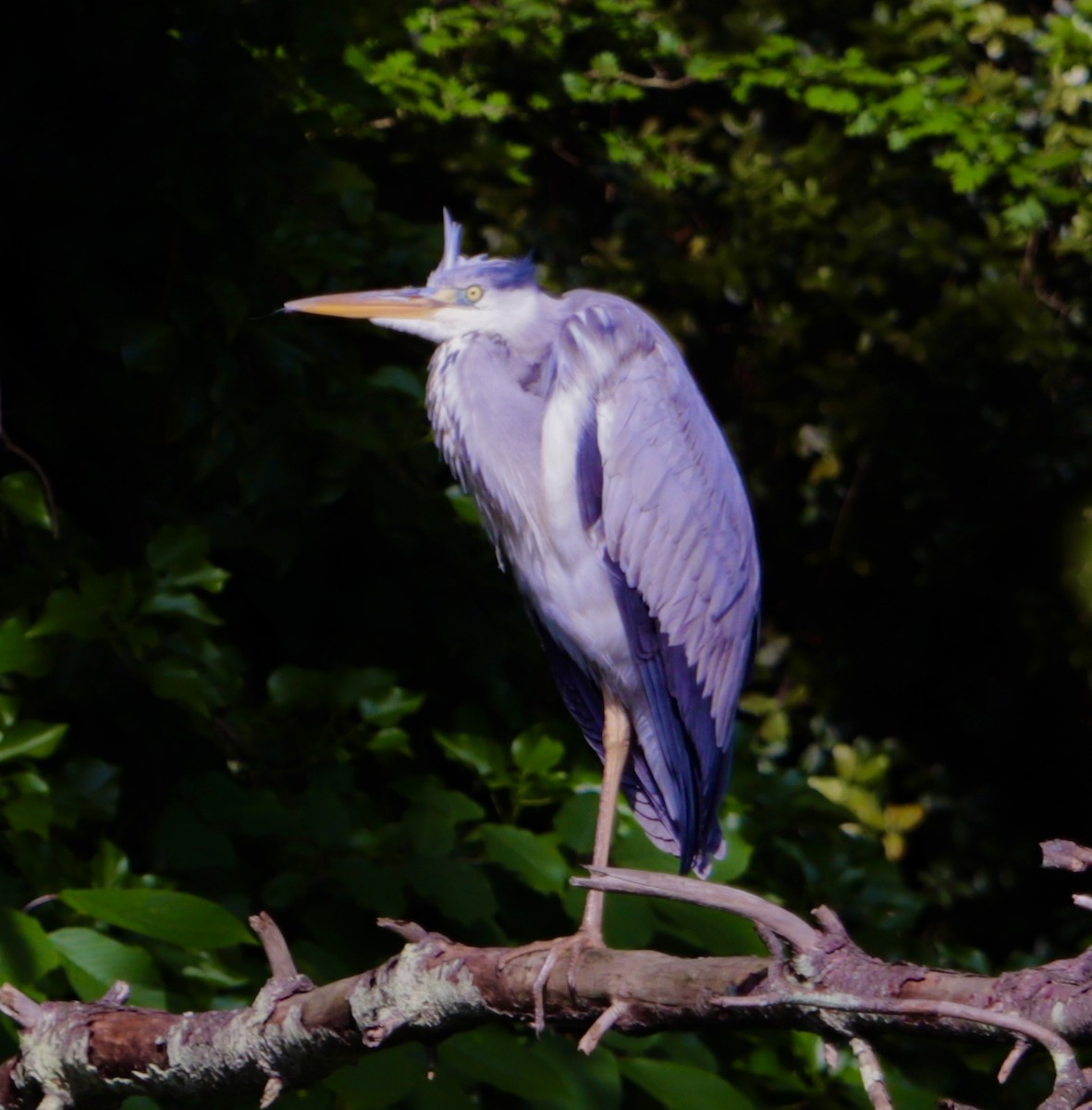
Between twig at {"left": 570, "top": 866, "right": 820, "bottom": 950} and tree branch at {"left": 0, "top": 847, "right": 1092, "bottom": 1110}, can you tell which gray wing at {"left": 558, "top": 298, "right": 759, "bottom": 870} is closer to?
tree branch at {"left": 0, "top": 847, "right": 1092, "bottom": 1110}

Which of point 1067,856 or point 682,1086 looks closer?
point 1067,856

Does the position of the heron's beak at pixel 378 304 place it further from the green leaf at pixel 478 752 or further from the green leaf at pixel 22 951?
the green leaf at pixel 22 951

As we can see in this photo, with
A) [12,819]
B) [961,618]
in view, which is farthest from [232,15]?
[961,618]

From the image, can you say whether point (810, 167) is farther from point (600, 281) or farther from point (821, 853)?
point (821, 853)

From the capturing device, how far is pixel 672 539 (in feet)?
6.03

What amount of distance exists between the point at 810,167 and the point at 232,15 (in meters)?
1.41

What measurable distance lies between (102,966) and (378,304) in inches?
32.3

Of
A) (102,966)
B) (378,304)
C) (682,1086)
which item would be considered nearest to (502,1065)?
(682,1086)

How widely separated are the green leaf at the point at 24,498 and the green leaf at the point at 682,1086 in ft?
3.31

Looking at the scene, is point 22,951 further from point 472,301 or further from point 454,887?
point 472,301

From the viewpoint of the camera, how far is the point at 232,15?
Result: 7.01 ft

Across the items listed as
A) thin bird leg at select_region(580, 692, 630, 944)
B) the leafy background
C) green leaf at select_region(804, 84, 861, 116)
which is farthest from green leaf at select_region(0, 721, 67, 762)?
green leaf at select_region(804, 84, 861, 116)

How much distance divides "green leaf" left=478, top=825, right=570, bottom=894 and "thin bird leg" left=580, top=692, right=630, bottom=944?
65mm

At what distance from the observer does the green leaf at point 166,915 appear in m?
1.58
